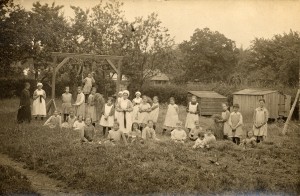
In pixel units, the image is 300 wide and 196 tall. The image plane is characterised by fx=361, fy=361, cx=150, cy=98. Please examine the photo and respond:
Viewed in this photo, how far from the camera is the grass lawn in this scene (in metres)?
6.88

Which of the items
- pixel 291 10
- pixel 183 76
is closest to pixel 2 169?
pixel 291 10

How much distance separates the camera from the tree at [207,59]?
41.8 m

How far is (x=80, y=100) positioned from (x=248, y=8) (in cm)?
698

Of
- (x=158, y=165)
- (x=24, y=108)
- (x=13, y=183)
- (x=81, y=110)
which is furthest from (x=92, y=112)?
(x=13, y=183)

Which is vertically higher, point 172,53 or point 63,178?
point 172,53

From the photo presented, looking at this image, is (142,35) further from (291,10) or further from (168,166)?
(168,166)

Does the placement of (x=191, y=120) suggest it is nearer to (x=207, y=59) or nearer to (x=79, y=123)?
(x=79, y=123)

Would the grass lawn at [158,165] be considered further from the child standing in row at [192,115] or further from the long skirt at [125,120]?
the child standing in row at [192,115]

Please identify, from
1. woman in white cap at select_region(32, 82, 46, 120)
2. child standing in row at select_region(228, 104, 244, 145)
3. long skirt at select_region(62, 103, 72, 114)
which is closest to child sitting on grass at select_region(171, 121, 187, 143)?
child standing in row at select_region(228, 104, 244, 145)

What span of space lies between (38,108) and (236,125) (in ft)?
23.8

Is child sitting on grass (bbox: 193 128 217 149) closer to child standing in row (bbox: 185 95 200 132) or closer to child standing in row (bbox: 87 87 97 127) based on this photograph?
child standing in row (bbox: 185 95 200 132)

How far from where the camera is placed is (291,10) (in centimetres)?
873

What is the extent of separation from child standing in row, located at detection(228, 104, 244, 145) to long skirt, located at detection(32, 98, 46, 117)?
691 centimetres

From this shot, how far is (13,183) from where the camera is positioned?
6.67 m
